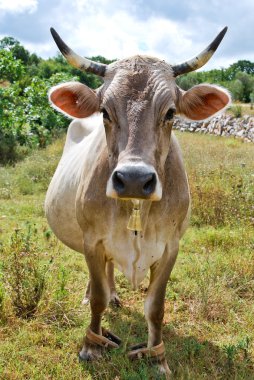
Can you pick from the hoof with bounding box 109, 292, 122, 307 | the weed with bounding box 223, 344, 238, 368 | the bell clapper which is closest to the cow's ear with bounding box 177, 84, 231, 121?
the bell clapper

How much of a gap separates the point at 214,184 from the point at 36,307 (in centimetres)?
403

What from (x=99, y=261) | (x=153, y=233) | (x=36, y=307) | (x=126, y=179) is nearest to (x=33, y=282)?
(x=36, y=307)

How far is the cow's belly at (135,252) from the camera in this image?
3207mm

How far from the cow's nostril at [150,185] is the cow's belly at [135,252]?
29.9 inches

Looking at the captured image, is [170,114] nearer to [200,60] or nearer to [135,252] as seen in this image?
[200,60]

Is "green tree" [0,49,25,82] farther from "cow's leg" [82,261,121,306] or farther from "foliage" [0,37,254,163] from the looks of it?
"cow's leg" [82,261,121,306]

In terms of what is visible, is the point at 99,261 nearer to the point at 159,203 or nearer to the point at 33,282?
the point at 159,203

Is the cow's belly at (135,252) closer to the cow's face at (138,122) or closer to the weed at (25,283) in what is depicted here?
the cow's face at (138,122)

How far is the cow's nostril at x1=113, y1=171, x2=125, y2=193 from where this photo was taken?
2.45 meters

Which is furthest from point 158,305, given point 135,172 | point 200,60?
point 200,60

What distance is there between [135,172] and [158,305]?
4.49ft

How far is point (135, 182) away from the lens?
7.93ft

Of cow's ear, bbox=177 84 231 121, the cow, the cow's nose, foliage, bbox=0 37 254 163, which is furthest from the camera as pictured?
foliage, bbox=0 37 254 163

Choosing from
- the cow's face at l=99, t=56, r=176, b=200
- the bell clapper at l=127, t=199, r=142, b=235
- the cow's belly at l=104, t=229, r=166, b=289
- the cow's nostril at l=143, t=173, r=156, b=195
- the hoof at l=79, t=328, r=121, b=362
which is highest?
the cow's face at l=99, t=56, r=176, b=200
